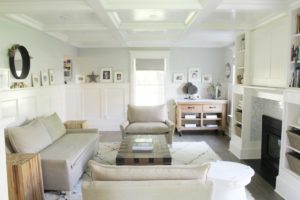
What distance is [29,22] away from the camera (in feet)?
12.2

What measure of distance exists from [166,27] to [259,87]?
1.77 m

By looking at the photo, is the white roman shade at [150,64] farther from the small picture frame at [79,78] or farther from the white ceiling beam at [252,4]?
the white ceiling beam at [252,4]

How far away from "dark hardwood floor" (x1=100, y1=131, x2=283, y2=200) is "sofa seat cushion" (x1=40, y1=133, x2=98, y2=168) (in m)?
1.59

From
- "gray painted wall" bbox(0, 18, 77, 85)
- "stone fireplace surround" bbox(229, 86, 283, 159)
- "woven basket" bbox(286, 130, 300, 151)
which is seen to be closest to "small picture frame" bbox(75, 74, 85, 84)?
"gray painted wall" bbox(0, 18, 77, 85)

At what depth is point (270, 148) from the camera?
3.87 m

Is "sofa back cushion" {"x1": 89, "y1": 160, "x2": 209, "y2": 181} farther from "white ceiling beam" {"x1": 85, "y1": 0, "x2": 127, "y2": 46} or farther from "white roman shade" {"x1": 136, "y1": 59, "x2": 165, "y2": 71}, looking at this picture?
"white roman shade" {"x1": 136, "y1": 59, "x2": 165, "y2": 71}

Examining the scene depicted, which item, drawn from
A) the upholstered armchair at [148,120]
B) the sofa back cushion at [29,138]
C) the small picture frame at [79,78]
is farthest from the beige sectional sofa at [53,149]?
the small picture frame at [79,78]

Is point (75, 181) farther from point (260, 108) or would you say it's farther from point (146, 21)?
point (260, 108)

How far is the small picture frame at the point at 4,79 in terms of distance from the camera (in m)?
3.15

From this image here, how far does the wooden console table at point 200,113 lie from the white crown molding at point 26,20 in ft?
11.7

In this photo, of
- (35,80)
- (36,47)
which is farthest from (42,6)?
(35,80)

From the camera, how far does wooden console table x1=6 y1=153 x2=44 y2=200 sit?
2439 millimetres

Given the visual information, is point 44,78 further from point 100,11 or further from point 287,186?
point 287,186

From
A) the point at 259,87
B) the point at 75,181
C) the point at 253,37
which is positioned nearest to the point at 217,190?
the point at 75,181
